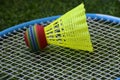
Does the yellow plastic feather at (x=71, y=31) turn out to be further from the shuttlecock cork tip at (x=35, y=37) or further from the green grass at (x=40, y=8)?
the green grass at (x=40, y=8)

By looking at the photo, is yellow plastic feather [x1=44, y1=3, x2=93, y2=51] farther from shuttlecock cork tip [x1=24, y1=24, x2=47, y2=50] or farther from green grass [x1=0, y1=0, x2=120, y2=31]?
green grass [x1=0, y1=0, x2=120, y2=31]

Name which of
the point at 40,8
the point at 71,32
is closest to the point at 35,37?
the point at 71,32

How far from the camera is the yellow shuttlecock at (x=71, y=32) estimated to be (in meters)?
2.01

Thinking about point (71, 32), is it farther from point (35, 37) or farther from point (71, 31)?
point (35, 37)

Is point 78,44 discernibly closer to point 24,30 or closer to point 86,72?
point 86,72

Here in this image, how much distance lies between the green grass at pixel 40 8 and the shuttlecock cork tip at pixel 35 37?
58 centimetres

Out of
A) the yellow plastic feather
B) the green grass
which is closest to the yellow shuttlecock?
the yellow plastic feather

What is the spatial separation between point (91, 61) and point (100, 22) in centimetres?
29

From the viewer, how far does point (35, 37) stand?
2.03 metres

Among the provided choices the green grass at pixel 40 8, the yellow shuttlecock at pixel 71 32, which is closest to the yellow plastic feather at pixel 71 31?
the yellow shuttlecock at pixel 71 32

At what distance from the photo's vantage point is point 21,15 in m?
2.72

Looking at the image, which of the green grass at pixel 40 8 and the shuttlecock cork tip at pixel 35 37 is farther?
the green grass at pixel 40 8

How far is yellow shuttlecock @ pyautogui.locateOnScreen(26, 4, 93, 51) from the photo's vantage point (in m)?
2.01

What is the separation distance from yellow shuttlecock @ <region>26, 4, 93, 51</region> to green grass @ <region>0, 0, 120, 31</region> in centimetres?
62
